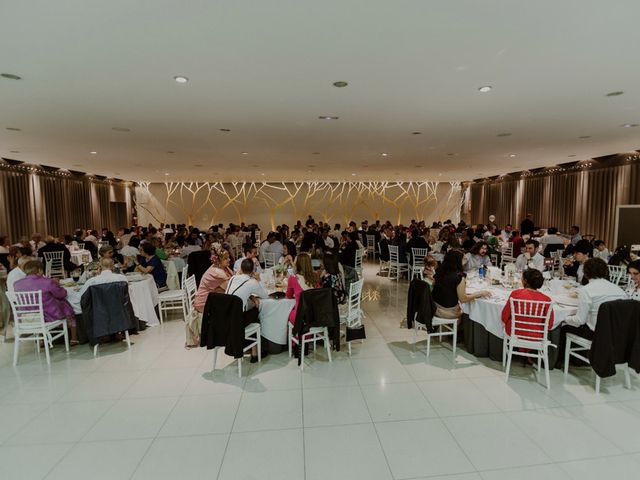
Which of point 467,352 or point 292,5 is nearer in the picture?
point 292,5

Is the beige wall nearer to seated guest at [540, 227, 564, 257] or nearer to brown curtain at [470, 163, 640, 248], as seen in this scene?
brown curtain at [470, 163, 640, 248]

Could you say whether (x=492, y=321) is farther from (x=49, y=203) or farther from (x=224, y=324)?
(x=49, y=203)

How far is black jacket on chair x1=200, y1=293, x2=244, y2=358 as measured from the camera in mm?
3881

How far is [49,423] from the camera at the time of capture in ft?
10.6

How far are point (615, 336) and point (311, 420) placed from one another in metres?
2.96

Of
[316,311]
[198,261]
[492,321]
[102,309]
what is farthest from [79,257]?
[492,321]

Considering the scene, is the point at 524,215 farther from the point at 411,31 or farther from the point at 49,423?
the point at 49,423

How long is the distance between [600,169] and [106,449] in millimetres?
12775

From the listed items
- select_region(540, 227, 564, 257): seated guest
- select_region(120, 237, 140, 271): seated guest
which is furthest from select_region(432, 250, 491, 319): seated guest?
select_region(540, 227, 564, 257): seated guest

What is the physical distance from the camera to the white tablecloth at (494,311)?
13.0ft

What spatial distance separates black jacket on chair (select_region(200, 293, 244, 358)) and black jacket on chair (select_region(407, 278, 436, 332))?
216 centimetres

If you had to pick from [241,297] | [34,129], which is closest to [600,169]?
[241,297]

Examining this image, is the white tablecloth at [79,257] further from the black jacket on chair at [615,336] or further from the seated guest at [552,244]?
the seated guest at [552,244]

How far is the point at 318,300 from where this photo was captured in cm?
420
